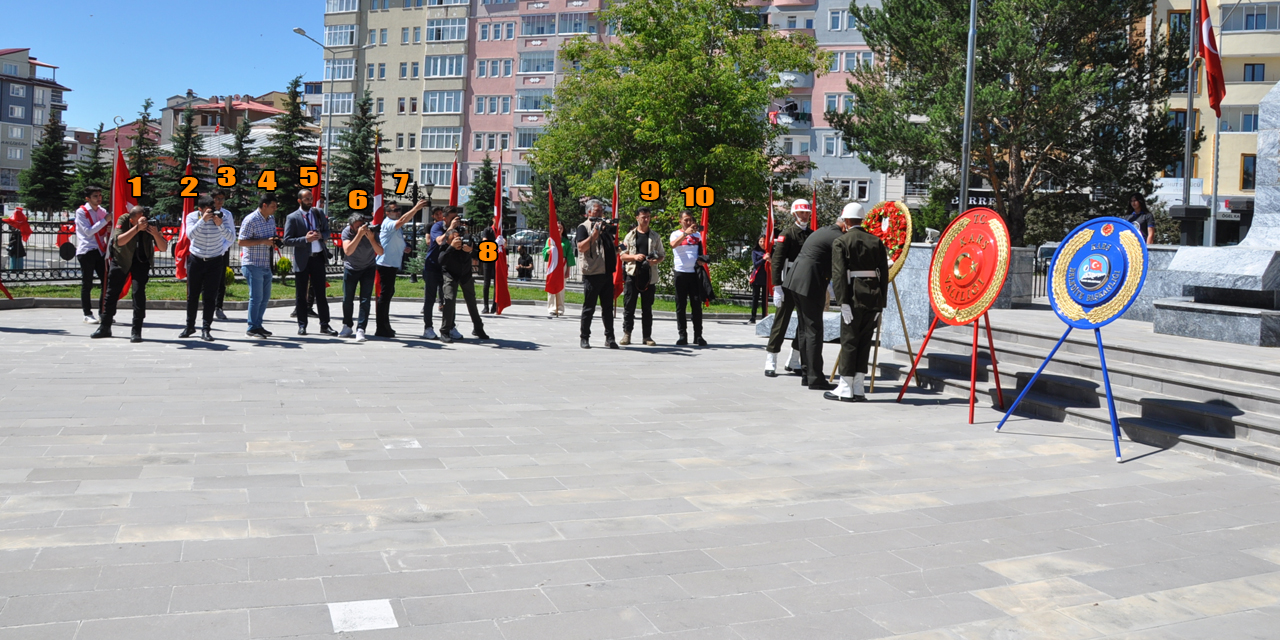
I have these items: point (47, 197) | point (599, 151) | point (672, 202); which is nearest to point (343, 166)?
point (47, 197)

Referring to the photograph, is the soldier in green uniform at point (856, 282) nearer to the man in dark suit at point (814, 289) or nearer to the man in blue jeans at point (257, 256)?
the man in dark suit at point (814, 289)

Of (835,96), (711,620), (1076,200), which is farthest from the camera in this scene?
(835,96)

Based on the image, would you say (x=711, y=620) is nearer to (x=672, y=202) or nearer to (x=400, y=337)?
(x=400, y=337)

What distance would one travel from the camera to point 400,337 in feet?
49.9

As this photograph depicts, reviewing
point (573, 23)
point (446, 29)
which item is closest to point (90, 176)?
point (446, 29)

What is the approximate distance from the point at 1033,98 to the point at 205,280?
95.6 ft

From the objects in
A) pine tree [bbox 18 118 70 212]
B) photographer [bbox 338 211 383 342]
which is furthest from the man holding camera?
pine tree [bbox 18 118 70 212]

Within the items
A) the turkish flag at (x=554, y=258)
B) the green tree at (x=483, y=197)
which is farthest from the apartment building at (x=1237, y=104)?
the turkish flag at (x=554, y=258)

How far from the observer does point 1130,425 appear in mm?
8664

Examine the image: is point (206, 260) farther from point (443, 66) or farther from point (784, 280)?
point (443, 66)

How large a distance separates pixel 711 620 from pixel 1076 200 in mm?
36901

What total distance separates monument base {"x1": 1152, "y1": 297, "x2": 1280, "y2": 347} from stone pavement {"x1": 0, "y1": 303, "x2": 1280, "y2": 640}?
3.14 meters

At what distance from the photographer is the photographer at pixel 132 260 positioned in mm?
13211

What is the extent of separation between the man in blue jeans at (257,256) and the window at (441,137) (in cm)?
6653
